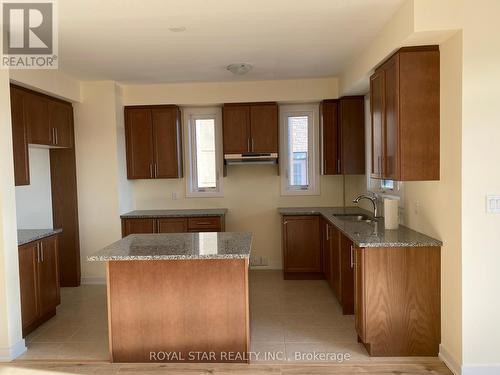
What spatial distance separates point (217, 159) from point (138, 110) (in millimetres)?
1252

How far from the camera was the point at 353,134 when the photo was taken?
4742mm

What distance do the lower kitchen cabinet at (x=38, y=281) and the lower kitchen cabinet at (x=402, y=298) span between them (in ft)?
9.49

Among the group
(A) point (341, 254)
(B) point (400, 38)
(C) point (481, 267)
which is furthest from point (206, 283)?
(B) point (400, 38)

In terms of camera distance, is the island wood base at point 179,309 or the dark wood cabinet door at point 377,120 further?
the dark wood cabinet door at point 377,120

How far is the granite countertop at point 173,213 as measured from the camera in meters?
4.79

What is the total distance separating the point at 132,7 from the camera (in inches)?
103

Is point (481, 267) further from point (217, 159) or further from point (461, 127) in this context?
point (217, 159)

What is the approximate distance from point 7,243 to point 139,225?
1.92m

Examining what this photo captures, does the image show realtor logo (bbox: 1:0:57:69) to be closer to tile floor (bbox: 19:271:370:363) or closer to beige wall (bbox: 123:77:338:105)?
beige wall (bbox: 123:77:338:105)

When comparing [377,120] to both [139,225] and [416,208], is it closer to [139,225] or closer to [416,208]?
[416,208]

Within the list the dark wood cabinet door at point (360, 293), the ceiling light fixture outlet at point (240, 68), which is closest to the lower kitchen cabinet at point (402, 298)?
the dark wood cabinet door at point (360, 293)

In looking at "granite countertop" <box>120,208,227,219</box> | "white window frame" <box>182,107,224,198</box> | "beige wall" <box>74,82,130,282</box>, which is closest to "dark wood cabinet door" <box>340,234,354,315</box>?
"granite countertop" <box>120,208,227,219</box>

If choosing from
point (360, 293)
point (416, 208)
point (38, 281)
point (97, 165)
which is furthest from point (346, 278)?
point (97, 165)

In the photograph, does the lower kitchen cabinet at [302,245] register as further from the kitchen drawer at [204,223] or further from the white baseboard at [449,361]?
the white baseboard at [449,361]
